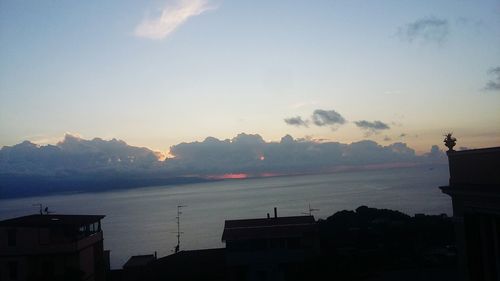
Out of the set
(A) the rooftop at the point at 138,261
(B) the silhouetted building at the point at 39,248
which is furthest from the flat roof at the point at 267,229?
(A) the rooftop at the point at 138,261

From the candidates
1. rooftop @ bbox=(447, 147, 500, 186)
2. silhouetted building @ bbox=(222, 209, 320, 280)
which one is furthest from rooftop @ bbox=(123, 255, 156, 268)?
rooftop @ bbox=(447, 147, 500, 186)

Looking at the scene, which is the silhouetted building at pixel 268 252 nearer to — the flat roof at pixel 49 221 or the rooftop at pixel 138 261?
the flat roof at pixel 49 221

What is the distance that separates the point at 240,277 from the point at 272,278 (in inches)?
75.8

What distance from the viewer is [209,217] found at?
133250mm

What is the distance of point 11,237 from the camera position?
25.7m

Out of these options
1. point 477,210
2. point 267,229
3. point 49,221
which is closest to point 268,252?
point 267,229

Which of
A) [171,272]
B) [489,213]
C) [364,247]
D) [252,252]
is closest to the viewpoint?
[489,213]

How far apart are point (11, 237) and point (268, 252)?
14647 millimetres

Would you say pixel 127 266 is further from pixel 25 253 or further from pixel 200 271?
pixel 25 253

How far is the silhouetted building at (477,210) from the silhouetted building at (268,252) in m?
16.0

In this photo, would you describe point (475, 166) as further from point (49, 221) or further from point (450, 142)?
point (49, 221)

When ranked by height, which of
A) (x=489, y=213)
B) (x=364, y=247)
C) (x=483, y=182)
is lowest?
(x=364, y=247)

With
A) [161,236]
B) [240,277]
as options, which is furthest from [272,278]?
[161,236]

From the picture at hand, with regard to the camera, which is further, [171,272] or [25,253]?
[171,272]
